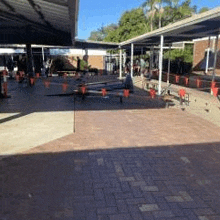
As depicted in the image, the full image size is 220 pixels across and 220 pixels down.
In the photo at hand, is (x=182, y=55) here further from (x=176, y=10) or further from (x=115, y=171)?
(x=115, y=171)

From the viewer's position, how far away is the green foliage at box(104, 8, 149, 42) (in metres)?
37.6

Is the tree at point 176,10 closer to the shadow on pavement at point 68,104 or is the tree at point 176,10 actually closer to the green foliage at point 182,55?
the green foliage at point 182,55

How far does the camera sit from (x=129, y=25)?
38188 millimetres

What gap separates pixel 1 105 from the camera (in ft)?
35.1

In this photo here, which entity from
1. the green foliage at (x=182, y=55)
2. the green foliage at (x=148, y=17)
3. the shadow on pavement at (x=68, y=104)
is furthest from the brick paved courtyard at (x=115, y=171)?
the green foliage at (x=148, y=17)

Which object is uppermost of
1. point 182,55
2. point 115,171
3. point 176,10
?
point 176,10

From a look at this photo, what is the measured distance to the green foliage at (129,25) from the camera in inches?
1480

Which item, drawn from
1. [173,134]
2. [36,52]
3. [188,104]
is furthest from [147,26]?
[173,134]

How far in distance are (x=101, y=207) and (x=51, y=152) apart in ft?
7.85

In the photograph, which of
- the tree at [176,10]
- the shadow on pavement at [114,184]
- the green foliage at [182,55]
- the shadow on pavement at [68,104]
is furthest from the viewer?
the tree at [176,10]

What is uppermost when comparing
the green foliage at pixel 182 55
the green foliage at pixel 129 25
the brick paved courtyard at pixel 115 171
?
the green foliage at pixel 129 25

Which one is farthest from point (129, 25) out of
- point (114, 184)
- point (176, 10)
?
point (114, 184)

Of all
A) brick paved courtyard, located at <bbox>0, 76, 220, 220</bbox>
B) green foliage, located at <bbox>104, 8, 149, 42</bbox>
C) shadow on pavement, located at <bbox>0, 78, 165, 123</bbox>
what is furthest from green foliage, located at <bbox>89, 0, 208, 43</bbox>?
brick paved courtyard, located at <bbox>0, 76, 220, 220</bbox>

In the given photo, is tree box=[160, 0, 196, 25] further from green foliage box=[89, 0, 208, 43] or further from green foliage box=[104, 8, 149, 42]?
green foliage box=[104, 8, 149, 42]
